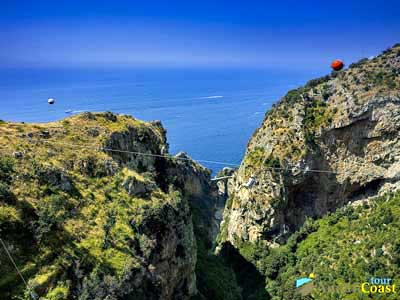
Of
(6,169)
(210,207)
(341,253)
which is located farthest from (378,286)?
(210,207)

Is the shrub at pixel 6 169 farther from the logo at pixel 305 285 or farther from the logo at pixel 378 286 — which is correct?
the logo at pixel 378 286

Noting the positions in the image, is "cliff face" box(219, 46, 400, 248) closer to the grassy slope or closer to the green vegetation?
the green vegetation

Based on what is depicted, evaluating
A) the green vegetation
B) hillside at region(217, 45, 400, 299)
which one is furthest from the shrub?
hillside at region(217, 45, 400, 299)

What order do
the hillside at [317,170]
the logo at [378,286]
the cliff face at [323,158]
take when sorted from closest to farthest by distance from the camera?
1. the logo at [378,286]
2. the hillside at [317,170]
3. the cliff face at [323,158]

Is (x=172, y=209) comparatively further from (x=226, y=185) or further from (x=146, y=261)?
(x=226, y=185)

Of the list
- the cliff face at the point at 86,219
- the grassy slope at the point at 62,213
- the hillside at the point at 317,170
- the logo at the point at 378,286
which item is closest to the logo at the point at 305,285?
the hillside at the point at 317,170

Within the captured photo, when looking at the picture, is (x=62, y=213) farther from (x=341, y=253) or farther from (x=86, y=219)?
(x=341, y=253)
